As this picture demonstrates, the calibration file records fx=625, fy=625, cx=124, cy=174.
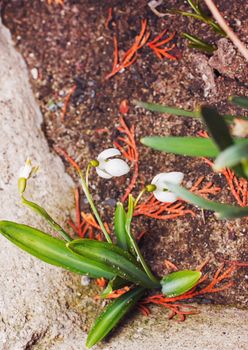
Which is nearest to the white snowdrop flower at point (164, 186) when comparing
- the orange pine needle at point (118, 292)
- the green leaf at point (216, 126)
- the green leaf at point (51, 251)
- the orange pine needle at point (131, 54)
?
the green leaf at point (51, 251)

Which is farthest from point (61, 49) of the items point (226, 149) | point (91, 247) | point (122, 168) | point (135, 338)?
point (226, 149)

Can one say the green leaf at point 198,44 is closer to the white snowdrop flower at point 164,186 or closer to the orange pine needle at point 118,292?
the white snowdrop flower at point 164,186

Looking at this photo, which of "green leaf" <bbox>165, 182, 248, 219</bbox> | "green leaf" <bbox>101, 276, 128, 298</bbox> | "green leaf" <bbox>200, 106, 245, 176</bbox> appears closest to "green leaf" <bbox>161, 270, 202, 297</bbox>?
"green leaf" <bbox>101, 276, 128, 298</bbox>

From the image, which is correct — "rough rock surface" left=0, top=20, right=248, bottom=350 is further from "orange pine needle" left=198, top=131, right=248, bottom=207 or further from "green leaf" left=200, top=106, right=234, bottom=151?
"green leaf" left=200, top=106, right=234, bottom=151

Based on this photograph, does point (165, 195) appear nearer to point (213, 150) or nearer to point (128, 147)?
point (213, 150)

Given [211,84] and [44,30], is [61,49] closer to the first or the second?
[44,30]

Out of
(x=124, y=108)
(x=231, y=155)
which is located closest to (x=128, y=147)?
(x=124, y=108)
